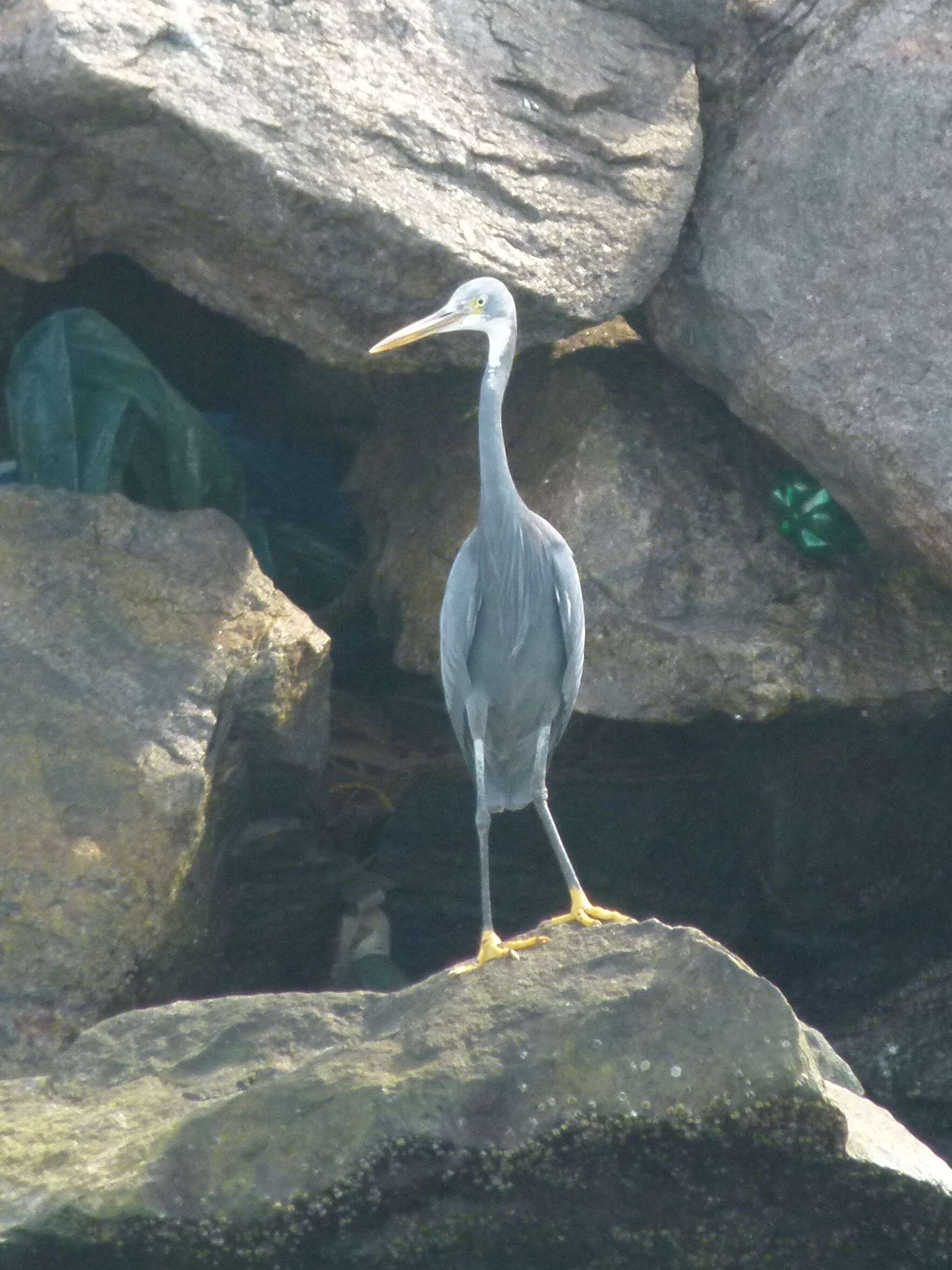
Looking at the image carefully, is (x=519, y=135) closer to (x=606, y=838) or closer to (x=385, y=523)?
(x=385, y=523)

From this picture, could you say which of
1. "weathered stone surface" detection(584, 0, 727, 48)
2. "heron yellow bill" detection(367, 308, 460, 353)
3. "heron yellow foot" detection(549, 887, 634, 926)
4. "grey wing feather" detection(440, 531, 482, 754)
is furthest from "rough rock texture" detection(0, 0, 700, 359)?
"heron yellow foot" detection(549, 887, 634, 926)

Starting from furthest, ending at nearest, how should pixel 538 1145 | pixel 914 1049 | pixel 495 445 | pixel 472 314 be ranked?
pixel 914 1049 → pixel 495 445 → pixel 472 314 → pixel 538 1145

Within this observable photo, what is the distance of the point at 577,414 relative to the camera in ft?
15.9

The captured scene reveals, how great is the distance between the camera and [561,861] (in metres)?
4.27

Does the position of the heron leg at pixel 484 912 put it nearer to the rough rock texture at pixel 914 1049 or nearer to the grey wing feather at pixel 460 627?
the grey wing feather at pixel 460 627

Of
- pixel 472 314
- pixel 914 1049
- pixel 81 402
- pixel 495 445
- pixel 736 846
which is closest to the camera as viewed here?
pixel 472 314

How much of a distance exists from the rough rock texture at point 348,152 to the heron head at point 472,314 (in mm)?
160

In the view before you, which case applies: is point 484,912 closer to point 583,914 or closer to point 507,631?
point 583,914

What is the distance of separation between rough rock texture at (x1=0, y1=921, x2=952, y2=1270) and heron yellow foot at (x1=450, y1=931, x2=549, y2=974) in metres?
0.23

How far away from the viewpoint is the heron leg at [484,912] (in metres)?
3.71

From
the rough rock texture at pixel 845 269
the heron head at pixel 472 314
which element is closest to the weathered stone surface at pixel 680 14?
the rough rock texture at pixel 845 269

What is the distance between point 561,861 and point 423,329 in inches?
57.0

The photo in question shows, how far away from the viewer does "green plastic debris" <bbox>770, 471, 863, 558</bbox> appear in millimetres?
4703

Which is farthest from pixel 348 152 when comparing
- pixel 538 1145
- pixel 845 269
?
pixel 538 1145
